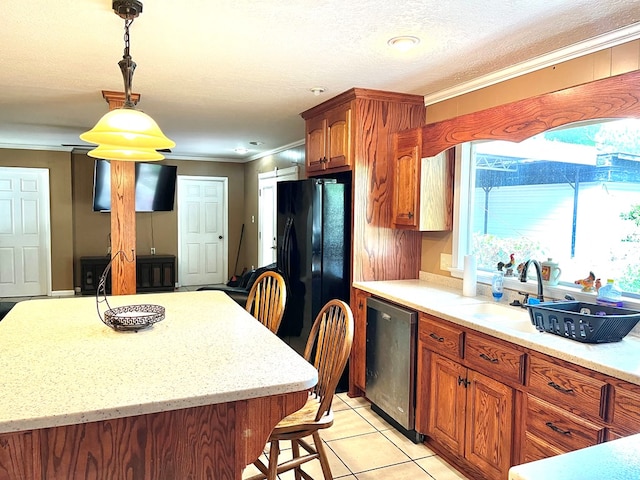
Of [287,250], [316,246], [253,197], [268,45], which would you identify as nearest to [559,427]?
[316,246]

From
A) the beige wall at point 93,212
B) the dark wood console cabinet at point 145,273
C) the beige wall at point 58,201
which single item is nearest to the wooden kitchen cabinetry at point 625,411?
the beige wall at point 93,212

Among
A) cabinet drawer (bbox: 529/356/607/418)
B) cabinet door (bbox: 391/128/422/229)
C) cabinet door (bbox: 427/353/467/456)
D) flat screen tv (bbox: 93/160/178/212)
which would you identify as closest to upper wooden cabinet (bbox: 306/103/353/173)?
cabinet door (bbox: 391/128/422/229)

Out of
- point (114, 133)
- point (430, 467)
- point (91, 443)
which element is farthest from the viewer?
point (430, 467)

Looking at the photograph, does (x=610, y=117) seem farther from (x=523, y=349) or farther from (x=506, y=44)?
(x=523, y=349)

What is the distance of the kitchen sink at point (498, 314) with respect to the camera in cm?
250

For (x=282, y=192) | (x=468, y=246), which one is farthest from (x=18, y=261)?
(x=468, y=246)

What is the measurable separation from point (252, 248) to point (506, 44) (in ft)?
19.8

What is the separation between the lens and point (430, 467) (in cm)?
256

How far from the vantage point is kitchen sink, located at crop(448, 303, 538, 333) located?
250cm

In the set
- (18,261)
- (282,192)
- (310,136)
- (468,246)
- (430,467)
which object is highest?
(310,136)

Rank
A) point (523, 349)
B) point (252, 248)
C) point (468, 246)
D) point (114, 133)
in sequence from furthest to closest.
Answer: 1. point (252, 248)
2. point (468, 246)
3. point (523, 349)
4. point (114, 133)

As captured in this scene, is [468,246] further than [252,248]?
No

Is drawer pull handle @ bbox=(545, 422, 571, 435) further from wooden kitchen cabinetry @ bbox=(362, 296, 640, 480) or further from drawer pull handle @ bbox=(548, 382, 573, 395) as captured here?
drawer pull handle @ bbox=(548, 382, 573, 395)

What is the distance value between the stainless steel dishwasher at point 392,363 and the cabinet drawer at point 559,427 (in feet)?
2.84
